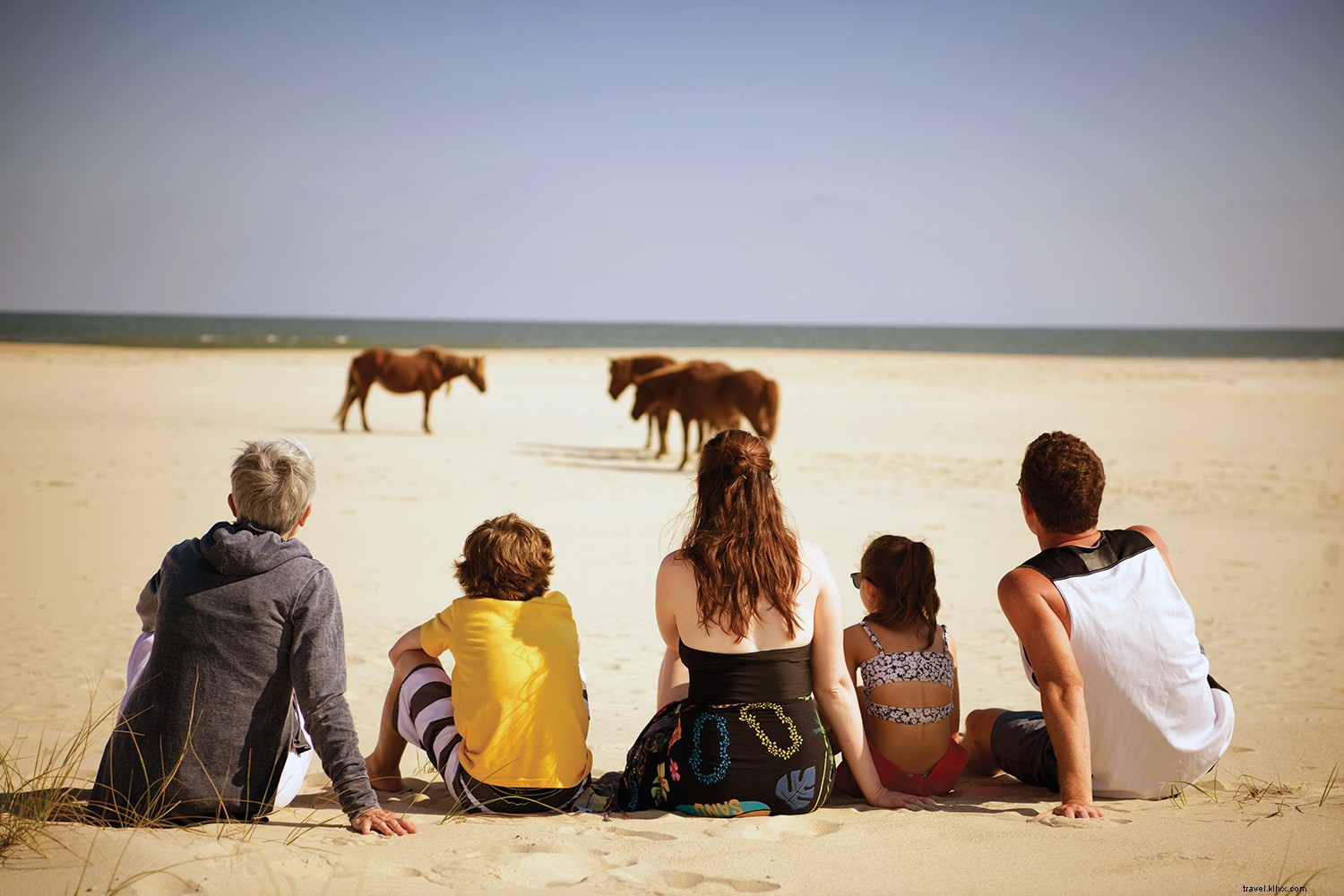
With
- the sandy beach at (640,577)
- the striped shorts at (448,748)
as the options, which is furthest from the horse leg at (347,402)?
the striped shorts at (448,748)

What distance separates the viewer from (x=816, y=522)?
10.4m

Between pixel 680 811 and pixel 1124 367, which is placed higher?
pixel 1124 367

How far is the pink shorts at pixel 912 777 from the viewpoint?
12.3 ft

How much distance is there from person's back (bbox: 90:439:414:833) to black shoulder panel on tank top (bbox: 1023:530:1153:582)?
217cm

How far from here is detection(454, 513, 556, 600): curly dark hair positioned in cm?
342

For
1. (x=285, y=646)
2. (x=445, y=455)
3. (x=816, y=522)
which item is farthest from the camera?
(x=445, y=455)

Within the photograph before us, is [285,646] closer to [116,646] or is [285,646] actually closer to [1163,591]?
[1163,591]

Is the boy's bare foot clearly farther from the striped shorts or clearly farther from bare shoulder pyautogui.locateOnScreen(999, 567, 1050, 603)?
Answer: bare shoulder pyautogui.locateOnScreen(999, 567, 1050, 603)

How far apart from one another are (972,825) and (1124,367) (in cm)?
3855

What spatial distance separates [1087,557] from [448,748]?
2.18 m

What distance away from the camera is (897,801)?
360 centimetres

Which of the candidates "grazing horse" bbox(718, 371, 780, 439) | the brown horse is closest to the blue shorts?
"grazing horse" bbox(718, 371, 780, 439)

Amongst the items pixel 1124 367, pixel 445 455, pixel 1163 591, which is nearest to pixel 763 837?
pixel 1163 591

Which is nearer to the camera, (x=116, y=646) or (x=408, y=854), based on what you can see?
(x=408, y=854)
